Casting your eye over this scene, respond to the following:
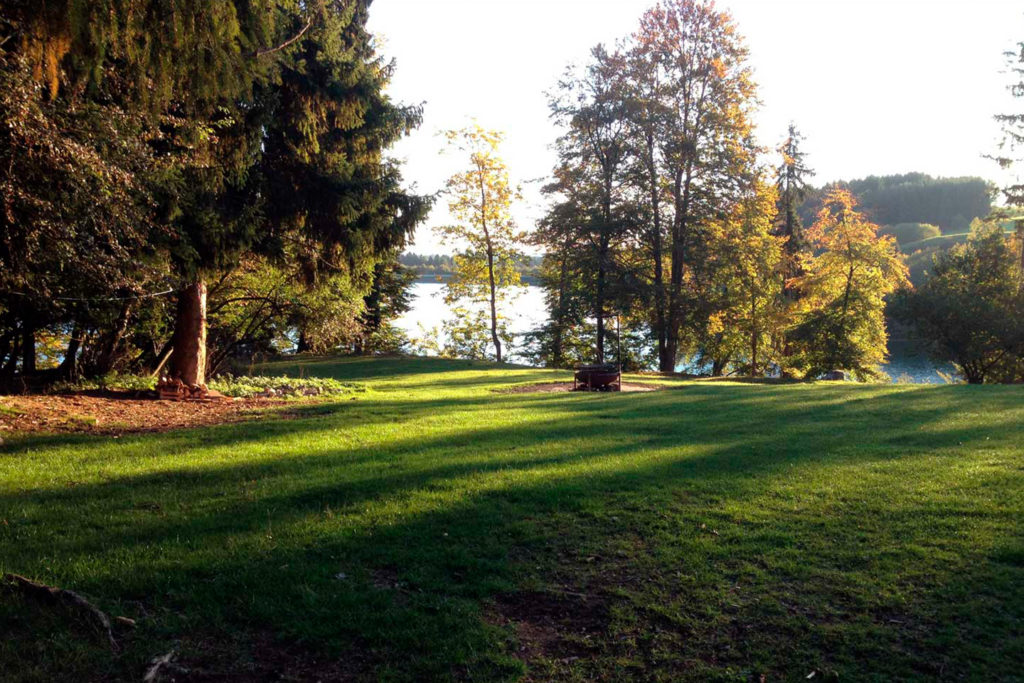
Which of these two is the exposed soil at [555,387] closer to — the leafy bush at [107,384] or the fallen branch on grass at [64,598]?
the leafy bush at [107,384]

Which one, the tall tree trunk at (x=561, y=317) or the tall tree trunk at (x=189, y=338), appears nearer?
the tall tree trunk at (x=189, y=338)

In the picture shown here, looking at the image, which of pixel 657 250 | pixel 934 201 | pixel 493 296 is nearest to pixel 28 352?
pixel 493 296

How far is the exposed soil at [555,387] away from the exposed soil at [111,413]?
6712 mm

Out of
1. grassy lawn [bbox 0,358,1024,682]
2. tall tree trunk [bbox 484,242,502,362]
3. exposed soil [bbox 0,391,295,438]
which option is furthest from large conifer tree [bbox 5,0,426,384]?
tall tree trunk [bbox 484,242,502,362]

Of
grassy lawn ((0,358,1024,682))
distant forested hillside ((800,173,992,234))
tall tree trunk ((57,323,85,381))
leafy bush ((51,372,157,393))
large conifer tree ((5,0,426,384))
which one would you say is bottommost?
grassy lawn ((0,358,1024,682))

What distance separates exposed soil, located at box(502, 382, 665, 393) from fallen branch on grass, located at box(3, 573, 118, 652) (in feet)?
44.9

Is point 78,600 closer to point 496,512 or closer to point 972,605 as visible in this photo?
point 496,512

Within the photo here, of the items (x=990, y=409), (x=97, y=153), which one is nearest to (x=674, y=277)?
(x=990, y=409)

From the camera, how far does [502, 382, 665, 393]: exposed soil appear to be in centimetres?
1764

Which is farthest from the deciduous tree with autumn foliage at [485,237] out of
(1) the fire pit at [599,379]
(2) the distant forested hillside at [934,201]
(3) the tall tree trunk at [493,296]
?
(2) the distant forested hillside at [934,201]

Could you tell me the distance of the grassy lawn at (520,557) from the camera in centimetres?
342

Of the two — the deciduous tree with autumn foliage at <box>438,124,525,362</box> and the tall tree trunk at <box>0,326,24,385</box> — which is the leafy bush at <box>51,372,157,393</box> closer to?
the tall tree trunk at <box>0,326,24,385</box>

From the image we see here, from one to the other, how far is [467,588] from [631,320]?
29568 millimetres

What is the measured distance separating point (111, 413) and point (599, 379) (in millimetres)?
10951
